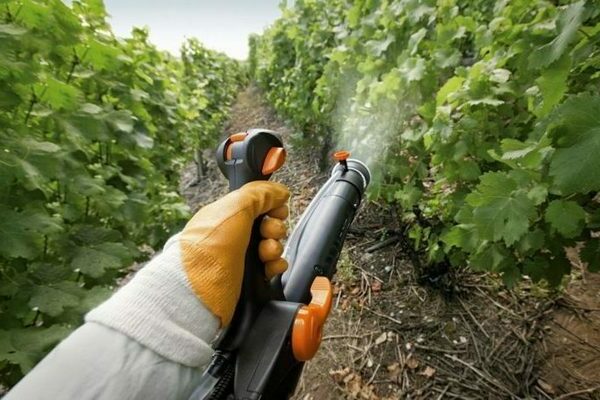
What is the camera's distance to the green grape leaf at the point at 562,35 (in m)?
0.72

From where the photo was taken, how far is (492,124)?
49.4 inches

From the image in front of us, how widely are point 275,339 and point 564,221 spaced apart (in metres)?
0.78

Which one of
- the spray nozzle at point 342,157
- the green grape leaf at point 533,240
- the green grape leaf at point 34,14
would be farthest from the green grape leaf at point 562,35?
the green grape leaf at point 34,14

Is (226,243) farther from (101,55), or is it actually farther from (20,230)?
(101,55)

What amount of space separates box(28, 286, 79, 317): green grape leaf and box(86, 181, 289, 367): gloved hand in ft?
1.59

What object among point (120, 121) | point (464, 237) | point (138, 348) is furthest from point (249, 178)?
point (120, 121)

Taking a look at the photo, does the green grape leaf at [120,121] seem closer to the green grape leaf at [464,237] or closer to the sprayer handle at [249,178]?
the sprayer handle at [249,178]

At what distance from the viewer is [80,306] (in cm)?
101

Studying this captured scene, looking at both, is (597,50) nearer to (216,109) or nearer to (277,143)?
(277,143)

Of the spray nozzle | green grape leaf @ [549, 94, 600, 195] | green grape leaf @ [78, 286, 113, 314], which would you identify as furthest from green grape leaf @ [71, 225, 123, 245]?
green grape leaf @ [549, 94, 600, 195]

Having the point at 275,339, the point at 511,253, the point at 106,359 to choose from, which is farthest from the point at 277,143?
the point at 511,253

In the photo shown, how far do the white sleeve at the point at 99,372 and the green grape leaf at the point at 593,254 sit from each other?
3.62ft

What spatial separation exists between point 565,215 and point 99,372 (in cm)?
106

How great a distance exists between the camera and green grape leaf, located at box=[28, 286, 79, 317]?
914 mm
